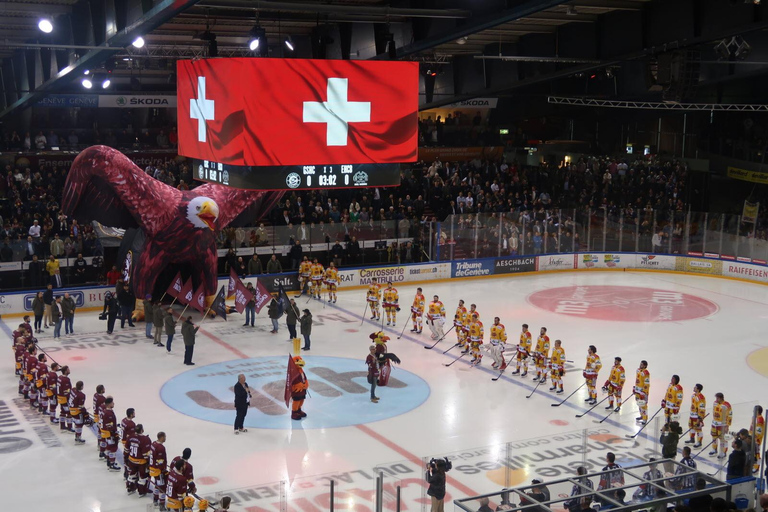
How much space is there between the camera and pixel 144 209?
2394 cm

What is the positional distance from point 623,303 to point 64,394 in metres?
18.0

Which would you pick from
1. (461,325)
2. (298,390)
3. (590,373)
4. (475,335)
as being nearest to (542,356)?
(590,373)

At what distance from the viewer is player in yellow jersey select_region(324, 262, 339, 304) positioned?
2792 cm

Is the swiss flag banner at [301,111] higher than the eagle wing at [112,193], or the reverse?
the swiss flag banner at [301,111]

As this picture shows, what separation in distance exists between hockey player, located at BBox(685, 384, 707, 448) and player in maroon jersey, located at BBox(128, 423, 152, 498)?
9.19m

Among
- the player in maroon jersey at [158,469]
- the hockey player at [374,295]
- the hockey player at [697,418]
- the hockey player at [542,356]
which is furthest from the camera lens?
the hockey player at [374,295]

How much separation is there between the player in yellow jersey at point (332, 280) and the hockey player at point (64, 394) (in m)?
12.3

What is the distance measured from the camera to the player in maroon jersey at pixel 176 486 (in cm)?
1256

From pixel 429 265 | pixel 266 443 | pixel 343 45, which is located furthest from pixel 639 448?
pixel 429 265

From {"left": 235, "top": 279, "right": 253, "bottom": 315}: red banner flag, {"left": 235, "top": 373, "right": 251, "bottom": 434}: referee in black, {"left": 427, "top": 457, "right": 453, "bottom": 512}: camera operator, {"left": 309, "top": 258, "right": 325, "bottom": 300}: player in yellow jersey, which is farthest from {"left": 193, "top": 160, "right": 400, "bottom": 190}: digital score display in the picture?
{"left": 309, "top": 258, "right": 325, "bottom": 300}: player in yellow jersey

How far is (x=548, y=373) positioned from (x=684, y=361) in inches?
152

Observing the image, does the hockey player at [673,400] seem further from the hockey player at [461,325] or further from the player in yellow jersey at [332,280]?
the player in yellow jersey at [332,280]

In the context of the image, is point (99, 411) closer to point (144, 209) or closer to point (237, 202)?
point (144, 209)

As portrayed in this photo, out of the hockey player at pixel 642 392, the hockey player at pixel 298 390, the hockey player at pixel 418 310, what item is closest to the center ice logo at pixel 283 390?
the hockey player at pixel 298 390
